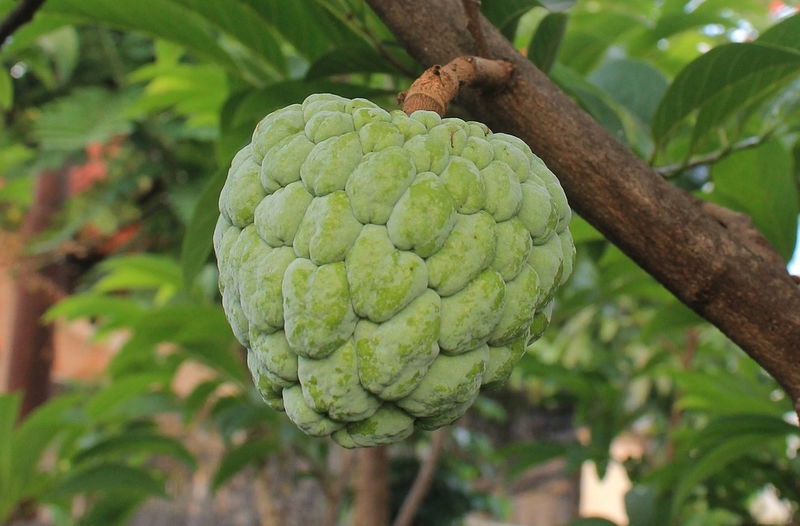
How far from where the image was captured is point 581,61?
66.9 inches

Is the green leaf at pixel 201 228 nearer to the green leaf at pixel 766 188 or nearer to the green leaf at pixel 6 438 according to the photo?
the green leaf at pixel 766 188

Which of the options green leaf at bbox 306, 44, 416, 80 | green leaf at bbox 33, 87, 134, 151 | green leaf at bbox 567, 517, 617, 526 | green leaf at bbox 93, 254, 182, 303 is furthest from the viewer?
green leaf at bbox 33, 87, 134, 151


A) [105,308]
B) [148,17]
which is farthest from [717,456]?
[105,308]

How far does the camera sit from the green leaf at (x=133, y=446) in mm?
2019

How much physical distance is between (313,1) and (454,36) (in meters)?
0.34

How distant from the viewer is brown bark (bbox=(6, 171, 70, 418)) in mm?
3191

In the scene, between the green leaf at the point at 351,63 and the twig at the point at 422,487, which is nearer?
the green leaf at the point at 351,63

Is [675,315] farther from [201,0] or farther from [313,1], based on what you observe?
[201,0]

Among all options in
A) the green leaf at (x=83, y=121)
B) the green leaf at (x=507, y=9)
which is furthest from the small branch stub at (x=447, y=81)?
the green leaf at (x=83, y=121)

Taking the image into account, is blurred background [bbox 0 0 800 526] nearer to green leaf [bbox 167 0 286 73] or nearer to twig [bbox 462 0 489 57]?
green leaf [bbox 167 0 286 73]

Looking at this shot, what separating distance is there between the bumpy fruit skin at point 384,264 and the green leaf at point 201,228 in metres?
0.36

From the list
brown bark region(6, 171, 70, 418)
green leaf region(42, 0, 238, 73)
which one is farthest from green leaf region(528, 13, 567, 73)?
brown bark region(6, 171, 70, 418)

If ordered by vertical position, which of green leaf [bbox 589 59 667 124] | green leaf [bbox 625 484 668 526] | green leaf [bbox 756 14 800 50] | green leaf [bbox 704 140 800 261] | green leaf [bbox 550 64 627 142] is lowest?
green leaf [bbox 625 484 668 526]

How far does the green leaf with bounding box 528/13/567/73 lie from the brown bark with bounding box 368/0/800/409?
0.71ft
